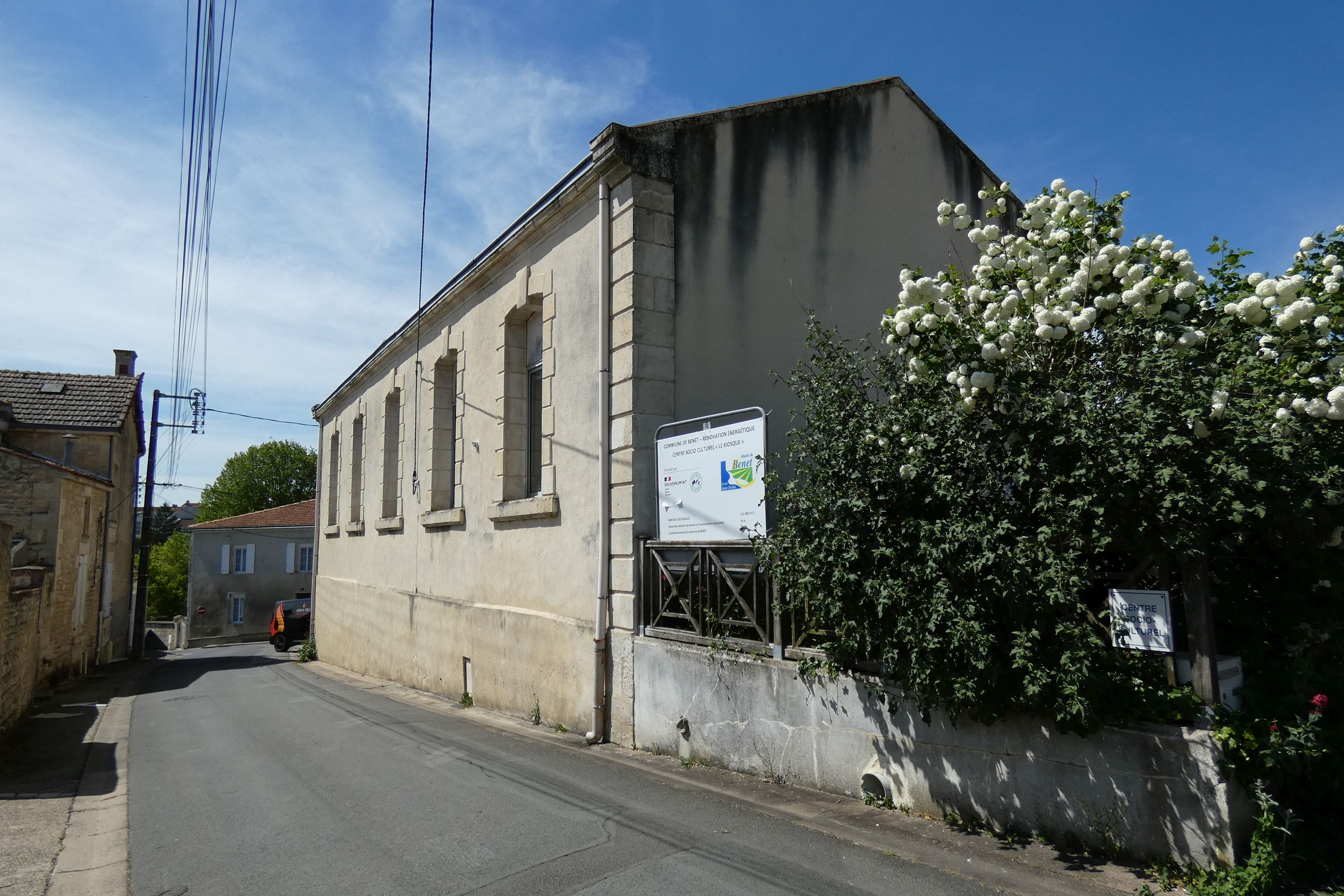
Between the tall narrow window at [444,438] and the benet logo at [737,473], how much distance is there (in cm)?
678

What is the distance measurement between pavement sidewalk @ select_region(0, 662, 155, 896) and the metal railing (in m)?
4.12

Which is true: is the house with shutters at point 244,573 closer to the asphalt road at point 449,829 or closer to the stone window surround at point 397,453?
the stone window surround at point 397,453

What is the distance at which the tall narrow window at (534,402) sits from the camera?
1073 cm

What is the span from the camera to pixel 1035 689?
14.1 ft

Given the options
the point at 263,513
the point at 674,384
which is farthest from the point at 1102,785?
the point at 263,513

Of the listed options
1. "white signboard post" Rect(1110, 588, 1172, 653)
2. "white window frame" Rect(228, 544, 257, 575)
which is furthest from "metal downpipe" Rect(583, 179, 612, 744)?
"white window frame" Rect(228, 544, 257, 575)

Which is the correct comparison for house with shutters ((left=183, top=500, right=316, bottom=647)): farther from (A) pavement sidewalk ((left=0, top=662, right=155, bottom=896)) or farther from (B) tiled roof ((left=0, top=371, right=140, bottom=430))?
(A) pavement sidewalk ((left=0, top=662, right=155, bottom=896))

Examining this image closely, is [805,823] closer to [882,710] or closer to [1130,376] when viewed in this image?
[882,710]

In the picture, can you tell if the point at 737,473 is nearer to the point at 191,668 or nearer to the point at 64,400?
the point at 191,668

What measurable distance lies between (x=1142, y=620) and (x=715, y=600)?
334 cm

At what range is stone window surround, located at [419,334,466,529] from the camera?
40.0 feet

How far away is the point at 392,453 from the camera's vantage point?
16125mm

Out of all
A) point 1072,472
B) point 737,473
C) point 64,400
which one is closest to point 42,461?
point 64,400

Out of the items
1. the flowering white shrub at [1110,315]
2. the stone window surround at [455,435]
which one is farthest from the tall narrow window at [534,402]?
the flowering white shrub at [1110,315]
